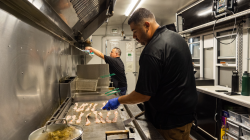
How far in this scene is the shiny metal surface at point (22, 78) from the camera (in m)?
0.90

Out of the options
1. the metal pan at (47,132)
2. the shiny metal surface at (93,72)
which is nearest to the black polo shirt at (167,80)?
the metal pan at (47,132)

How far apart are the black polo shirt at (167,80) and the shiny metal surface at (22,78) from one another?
2.60ft

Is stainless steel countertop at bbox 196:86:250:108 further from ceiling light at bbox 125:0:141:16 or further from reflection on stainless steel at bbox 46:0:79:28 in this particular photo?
ceiling light at bbox 125:0:141:16

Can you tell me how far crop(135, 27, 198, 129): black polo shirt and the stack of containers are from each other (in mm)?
1195

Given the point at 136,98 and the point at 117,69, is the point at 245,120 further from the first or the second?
the point at 117,69

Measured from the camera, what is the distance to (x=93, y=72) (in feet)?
9.85

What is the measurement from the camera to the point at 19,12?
1.05 meters

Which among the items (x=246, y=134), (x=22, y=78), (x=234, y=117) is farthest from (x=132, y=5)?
(x=22, y=78)

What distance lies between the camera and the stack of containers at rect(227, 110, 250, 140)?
6.75 ft

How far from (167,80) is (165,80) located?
0.05 ft

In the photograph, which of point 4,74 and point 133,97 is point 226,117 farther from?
point 4,74

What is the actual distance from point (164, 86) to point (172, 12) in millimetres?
3911

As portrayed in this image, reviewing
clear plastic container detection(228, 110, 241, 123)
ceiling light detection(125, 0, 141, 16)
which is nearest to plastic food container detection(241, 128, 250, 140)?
clear plastic container detection(228, 110, 241, 123)

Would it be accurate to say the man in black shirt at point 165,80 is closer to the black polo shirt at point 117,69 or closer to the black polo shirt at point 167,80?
the black polo shirt at point 167,80
